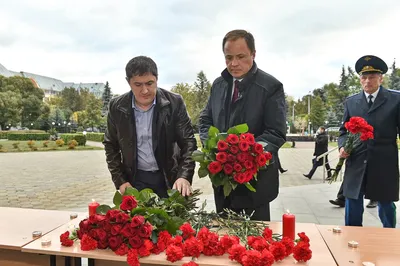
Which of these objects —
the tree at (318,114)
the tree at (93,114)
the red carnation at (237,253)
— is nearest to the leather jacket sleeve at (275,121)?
the red carnation at (237,253)

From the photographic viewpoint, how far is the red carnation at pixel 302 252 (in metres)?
1.36

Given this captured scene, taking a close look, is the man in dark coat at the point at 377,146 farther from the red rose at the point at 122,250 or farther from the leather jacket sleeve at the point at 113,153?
the red rose at the point at 122,250

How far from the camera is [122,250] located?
1.43 m

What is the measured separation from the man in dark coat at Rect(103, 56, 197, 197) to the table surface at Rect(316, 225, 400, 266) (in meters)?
0.89

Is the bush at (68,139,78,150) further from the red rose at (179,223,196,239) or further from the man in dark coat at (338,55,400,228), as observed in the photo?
the red rose at (179,223,196,239)

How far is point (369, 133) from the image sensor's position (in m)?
2.51

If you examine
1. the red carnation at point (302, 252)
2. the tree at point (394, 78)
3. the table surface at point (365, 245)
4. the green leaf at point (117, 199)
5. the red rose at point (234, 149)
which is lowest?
the table surface at point (365, 245)

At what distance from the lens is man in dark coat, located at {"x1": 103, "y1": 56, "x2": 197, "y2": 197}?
7.04 ft

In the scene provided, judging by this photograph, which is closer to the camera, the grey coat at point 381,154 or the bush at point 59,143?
the grey coat at point 381,154

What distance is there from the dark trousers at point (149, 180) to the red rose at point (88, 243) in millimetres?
737

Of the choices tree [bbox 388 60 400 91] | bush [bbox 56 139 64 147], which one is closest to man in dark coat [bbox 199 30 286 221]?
bush [bbox 56 139 64 147]

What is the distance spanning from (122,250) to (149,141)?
88 centimetres

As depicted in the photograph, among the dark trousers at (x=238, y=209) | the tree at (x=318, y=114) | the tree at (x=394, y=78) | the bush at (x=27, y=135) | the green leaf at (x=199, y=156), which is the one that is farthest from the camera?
the tree at (x=318, y=114)

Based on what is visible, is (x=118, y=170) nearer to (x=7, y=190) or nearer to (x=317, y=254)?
(x=317, y=254)
